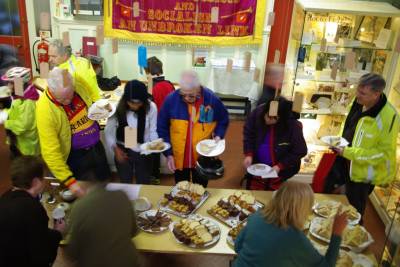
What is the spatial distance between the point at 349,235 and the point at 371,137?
0.87 metres

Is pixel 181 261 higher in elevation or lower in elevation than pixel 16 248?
lower

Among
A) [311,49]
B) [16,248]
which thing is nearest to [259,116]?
[311,49]

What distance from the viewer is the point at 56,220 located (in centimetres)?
285

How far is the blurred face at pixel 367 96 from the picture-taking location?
322cm

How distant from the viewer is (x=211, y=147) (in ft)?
11.3

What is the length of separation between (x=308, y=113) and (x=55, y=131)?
2.96 meters

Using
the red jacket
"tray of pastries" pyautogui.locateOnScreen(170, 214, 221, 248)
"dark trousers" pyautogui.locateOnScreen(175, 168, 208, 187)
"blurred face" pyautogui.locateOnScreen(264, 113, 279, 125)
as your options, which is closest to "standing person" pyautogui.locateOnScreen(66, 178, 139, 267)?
"tray of pastries" pyautogui.locateOnScreen(170, 214, 221, 248)

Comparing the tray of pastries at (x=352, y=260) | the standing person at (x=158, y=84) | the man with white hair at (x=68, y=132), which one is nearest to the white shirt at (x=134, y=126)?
the man with white hair at (x=68, y=132)

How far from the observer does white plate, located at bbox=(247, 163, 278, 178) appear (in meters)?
3.27

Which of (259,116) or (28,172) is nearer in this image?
(28,172)

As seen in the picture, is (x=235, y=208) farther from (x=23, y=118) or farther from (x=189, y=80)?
(x=23, y=118)

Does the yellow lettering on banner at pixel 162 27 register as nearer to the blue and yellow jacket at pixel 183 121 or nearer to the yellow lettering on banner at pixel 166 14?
the yellow lettering on banner at pixel 166 14

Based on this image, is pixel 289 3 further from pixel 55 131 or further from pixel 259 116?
pixel 55 131

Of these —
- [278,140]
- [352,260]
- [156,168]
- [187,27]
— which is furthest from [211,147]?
[187,27]
